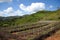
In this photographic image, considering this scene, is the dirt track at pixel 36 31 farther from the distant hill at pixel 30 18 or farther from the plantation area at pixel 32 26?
the distant hill at pixel 30 18

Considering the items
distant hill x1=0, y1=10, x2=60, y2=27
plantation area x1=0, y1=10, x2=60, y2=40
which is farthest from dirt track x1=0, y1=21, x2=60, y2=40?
distant hill x1=0, y1=10, x2=60, y2=27

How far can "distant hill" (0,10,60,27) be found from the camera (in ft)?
23.1

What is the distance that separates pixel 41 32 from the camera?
6.82 metres

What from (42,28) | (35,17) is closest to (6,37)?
(42,28)

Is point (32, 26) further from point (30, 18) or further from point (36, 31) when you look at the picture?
point (30, 18)

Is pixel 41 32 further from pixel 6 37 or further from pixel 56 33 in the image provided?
pixel 6 37

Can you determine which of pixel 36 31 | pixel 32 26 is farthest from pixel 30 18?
pixel 36 31

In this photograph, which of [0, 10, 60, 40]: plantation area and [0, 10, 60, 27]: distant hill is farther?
[0, 10, 60, 27]: distant hill

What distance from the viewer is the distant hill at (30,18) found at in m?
7.04

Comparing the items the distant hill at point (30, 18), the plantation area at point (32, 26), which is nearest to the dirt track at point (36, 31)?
the plantation area at point (32, 26)

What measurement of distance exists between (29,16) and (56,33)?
5.28 ft

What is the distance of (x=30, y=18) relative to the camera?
24.8ft

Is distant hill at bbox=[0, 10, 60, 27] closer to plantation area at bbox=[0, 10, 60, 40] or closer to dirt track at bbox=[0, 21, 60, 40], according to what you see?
plantation area at bbox=[0, 10, 60, 40]

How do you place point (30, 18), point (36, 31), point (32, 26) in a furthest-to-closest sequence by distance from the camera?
point (30, 18) → point (32, 26) → point (36, 31)
